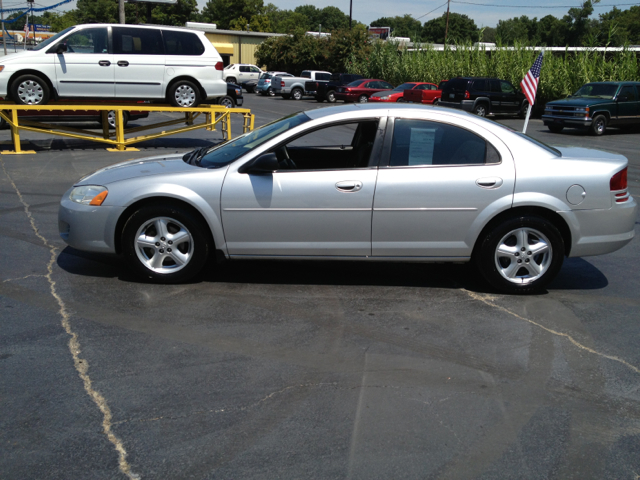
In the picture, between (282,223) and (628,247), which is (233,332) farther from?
(628,247)

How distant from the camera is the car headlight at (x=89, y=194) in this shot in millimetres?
5391

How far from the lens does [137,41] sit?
13.4 meters

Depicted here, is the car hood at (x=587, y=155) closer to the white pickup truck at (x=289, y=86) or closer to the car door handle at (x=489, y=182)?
the car door handle at (x=489, y=182)

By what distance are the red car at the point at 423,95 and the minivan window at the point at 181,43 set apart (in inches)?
668

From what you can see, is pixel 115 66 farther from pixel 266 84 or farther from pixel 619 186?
pixel 266 84

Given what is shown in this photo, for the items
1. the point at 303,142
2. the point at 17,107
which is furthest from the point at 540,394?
the point at 17,107

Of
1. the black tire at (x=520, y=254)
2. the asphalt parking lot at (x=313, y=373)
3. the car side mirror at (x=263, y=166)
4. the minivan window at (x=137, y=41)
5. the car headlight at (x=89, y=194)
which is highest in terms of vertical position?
the minivan window at (x=137, y=41)

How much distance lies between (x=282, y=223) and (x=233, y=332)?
1.12 metres

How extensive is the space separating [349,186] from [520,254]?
1.59m

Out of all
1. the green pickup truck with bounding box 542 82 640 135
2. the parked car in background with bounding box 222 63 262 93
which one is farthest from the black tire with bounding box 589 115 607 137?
the parked car in background with bounding box 222 63 262 93

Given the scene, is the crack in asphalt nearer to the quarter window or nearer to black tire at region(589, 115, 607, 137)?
the quarter window

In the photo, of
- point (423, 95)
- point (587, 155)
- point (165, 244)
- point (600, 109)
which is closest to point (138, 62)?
point (165, 244)

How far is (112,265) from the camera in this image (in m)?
6.04

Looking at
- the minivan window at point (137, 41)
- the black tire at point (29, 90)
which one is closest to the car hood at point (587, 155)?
the minivan window at point (137, 41)
